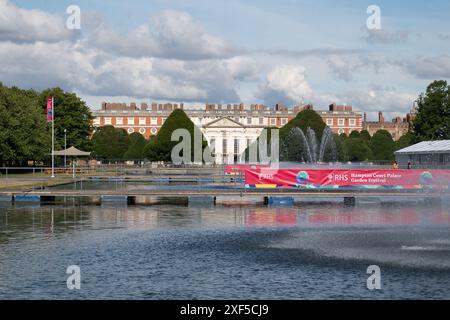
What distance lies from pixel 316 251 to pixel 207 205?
19.0m

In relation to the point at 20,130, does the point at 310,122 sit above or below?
above

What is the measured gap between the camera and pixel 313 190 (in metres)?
45.3

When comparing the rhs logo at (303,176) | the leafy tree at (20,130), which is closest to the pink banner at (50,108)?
the leafy tree at (20,130)

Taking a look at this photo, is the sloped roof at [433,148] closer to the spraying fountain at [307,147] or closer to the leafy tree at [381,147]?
the spraying fountain at [307,147]

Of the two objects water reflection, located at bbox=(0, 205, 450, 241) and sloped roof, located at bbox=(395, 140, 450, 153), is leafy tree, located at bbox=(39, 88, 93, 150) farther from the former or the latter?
water reflection, located at bbox=(0, 205, 450, 241)

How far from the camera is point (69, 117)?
9862 cm

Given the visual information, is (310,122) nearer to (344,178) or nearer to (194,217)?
(344,178)

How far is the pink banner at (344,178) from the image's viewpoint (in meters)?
43.7

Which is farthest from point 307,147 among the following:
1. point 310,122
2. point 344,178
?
point 344,178

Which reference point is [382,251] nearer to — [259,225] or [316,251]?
[316,251]

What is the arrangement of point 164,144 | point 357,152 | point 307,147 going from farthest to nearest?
1. point 357,152
2. point 164,144
3. point 307,147

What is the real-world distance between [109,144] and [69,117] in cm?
3962

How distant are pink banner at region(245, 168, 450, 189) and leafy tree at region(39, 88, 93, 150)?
57692 mm
